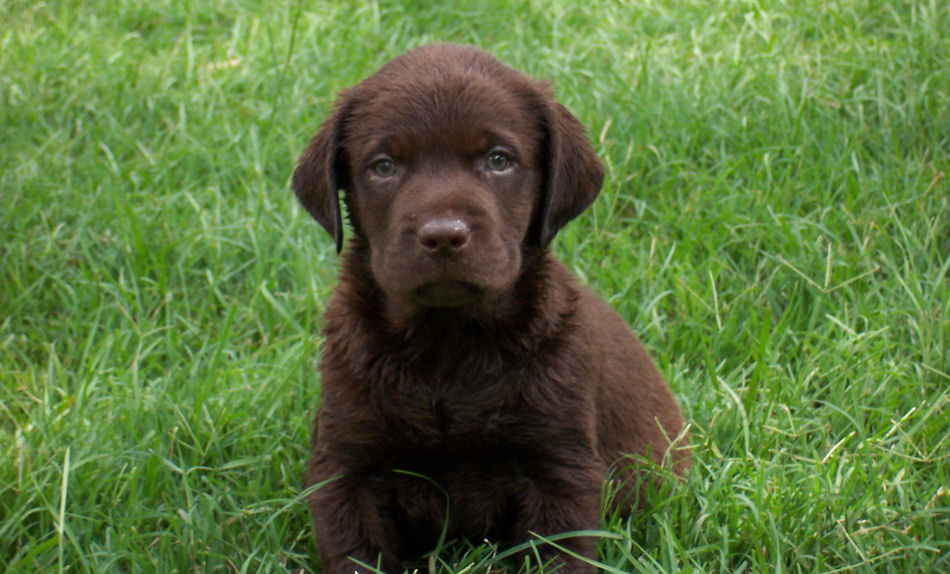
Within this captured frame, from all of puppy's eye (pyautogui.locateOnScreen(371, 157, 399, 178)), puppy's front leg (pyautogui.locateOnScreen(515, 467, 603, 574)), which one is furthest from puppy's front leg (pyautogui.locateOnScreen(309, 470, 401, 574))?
puppy's eye (pyautogui.locateOnScreen(371, 157, 399, 178))

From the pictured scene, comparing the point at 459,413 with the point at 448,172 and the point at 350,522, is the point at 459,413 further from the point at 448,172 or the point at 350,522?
the point at 448,172

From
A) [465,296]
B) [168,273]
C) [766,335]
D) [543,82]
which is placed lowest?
[168,273]

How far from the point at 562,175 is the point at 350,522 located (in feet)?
3.53

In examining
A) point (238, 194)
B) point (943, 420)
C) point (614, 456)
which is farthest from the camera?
point (238, 194)

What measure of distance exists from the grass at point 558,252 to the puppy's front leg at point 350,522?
16 cm

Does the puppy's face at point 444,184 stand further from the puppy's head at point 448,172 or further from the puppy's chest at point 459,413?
the puppy's chest at point 459,413

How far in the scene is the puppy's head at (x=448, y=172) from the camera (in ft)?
9.39

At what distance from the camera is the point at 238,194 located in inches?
205

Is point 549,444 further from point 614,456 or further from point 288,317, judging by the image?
point 288,317

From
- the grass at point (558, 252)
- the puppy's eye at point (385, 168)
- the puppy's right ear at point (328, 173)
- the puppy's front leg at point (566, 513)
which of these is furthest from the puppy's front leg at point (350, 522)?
the puppy's eye at point (385, 168)

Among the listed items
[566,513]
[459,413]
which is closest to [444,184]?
[459,413]

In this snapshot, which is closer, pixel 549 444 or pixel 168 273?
pixel 549 444

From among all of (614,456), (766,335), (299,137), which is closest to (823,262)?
(766,335)

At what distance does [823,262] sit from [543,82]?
5.19ft
